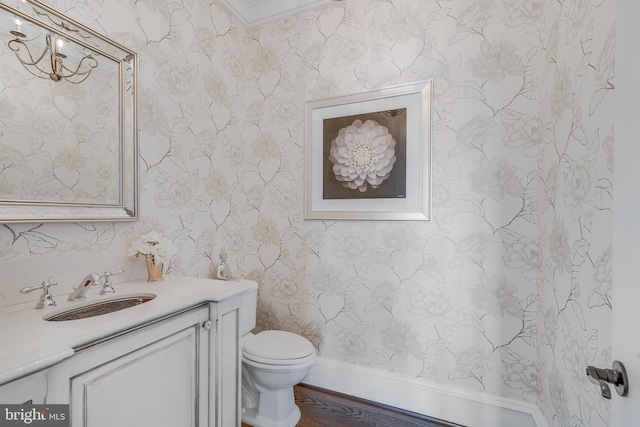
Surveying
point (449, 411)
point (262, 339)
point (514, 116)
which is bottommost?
point (449, 411)

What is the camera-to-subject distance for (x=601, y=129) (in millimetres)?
809

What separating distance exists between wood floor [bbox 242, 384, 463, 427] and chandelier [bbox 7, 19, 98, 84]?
1.89 meters

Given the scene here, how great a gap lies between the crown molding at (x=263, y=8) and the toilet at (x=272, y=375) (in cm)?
202

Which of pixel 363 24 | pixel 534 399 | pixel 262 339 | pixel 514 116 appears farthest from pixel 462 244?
pixel 363 24

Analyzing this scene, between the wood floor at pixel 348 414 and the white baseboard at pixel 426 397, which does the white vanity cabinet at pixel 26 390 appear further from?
the white baseboard at pixel 426 397

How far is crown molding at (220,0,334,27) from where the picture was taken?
191cm

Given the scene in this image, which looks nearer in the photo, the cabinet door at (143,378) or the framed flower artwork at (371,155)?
the cabinet door at (143,378)

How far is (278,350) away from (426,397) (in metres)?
0.90

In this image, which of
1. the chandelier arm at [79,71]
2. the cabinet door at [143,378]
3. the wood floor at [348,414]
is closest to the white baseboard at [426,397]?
the wood floor at [348,414]

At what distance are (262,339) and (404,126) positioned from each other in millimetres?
1529

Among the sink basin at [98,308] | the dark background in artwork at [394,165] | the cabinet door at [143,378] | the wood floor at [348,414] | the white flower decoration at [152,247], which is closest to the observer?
the cabinet door at [143,378]

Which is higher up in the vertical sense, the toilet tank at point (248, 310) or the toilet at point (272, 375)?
the toilet tank at point (248, 310)

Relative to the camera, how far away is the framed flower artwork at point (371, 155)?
163 centimetres

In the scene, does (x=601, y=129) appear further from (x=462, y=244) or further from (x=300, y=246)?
(x=300, y=246)
